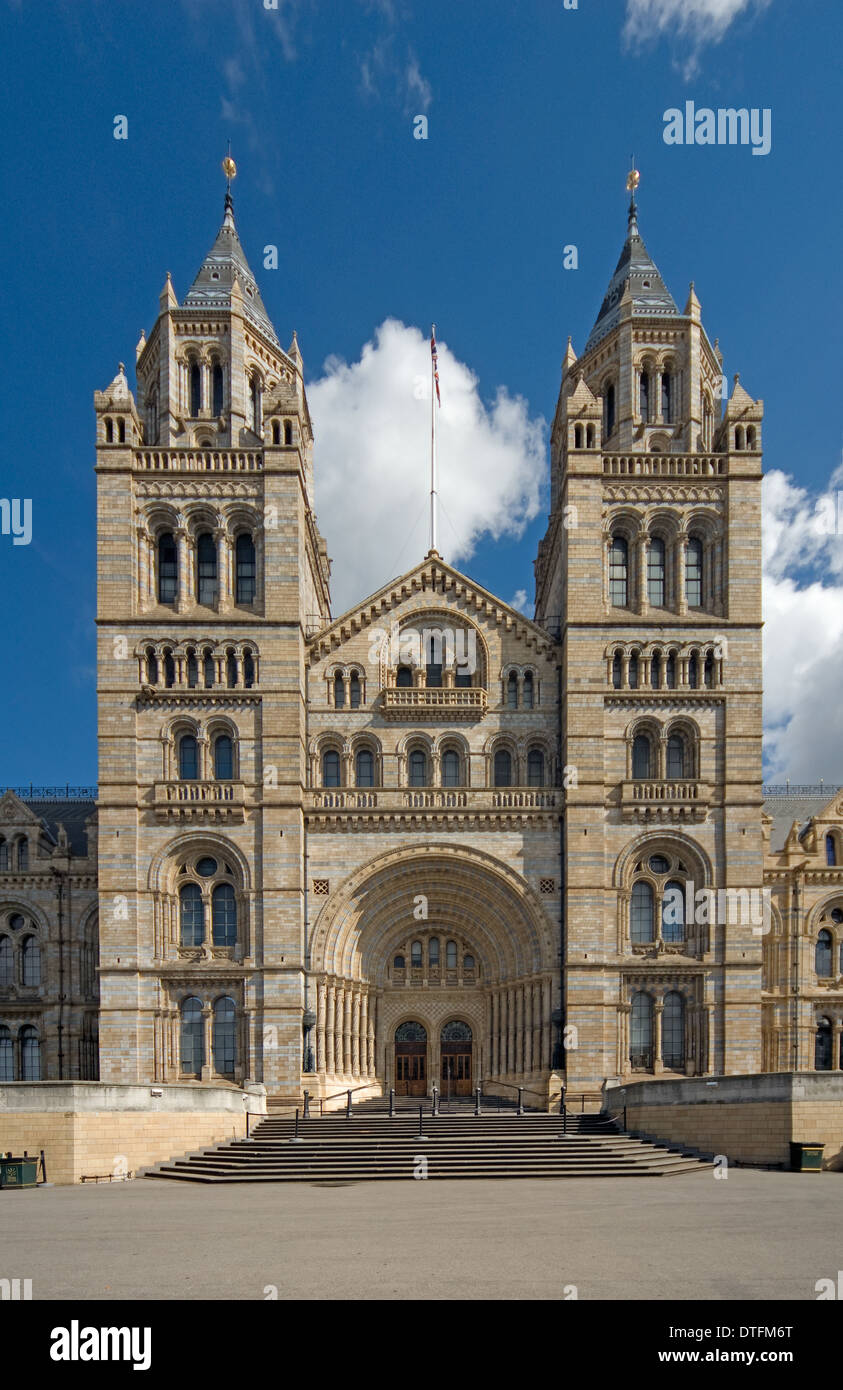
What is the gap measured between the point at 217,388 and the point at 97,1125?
2768cm

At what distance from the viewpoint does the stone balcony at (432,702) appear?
39.9 meters

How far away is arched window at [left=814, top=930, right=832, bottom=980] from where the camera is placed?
42250mm

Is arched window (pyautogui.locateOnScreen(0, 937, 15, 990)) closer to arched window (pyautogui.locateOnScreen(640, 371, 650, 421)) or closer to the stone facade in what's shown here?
the stone facade

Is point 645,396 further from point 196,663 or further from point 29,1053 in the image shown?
point 29,1053

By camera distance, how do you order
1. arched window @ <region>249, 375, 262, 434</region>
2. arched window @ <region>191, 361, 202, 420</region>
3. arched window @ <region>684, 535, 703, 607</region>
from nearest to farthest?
arched window @ <region>684, 535, 703, 607</region>, arched window @ <region>191, 361, 202, 420</region>, arched window @ <region>249, 375, 262, 434</region>

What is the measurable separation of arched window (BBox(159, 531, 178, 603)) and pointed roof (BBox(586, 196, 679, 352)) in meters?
19.2

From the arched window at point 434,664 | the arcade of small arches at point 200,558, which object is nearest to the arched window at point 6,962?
the arcade of small arches at point 200,558

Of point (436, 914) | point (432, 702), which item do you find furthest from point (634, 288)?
point (436, 914)

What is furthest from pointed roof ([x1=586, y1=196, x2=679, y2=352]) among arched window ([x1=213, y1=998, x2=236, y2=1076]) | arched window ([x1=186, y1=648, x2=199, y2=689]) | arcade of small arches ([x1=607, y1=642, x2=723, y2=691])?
arched window ([x1=213, y1=998, x2=236, y2=1076])

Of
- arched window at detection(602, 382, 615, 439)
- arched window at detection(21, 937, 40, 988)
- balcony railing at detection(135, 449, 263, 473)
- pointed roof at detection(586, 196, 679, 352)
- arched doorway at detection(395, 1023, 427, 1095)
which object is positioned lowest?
arched doorway at detection(395, 1023, 427, 1095)

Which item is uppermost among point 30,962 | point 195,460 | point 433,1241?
point 195,460

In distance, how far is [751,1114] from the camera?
28.1 m

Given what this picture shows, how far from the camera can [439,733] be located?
4022 centimetres

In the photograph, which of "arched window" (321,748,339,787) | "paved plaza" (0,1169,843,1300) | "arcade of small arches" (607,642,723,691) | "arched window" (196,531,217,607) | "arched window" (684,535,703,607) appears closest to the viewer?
"paved plaza" (0,1169,843,1300)
